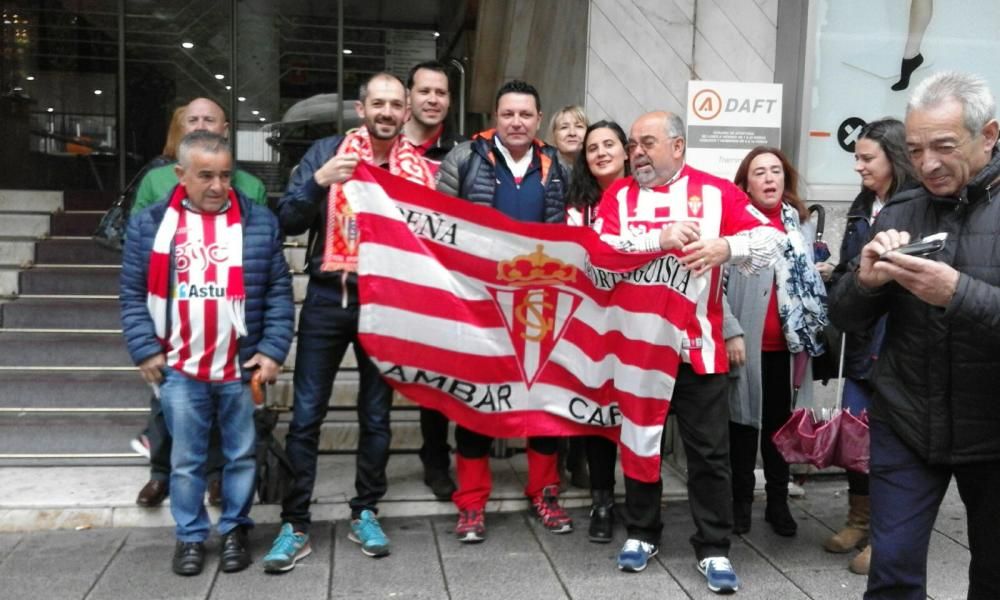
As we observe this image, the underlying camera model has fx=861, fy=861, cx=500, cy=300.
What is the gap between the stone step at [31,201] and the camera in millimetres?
7926


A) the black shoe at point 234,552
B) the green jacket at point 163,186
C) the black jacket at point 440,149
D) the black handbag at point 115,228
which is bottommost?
the black shoe at point 234,552

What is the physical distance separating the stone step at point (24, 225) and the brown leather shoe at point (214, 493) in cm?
407

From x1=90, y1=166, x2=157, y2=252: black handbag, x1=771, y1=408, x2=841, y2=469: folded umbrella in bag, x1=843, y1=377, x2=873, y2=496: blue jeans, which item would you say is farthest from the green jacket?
x1=843, y1=377, x2=873, y2=496: blue jeans

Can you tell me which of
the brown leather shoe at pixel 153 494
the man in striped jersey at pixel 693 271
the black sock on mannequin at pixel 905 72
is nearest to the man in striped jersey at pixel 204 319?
the brown leather shoe at pixel 153 494

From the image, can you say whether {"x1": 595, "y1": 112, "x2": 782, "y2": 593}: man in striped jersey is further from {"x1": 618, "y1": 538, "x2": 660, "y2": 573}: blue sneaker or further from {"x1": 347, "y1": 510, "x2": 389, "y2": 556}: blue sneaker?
{"x1": 347, "y1": 510, "x2": 389, "y2": 556}: blue sneaker

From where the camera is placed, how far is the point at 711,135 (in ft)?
18.3

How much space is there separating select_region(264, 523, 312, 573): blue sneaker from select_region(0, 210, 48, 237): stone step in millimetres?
4807

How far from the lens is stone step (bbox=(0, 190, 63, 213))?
7.93m

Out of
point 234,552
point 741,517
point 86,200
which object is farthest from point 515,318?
point 86,200

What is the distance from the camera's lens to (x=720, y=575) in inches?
155

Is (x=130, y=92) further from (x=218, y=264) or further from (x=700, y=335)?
(x=700, y=335)

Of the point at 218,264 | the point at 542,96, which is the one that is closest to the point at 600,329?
the point at 218,264

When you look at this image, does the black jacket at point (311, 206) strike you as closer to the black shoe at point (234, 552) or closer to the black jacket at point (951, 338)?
the black shoe at point (234, 552)

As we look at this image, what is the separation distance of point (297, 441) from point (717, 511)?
81.1 inches
